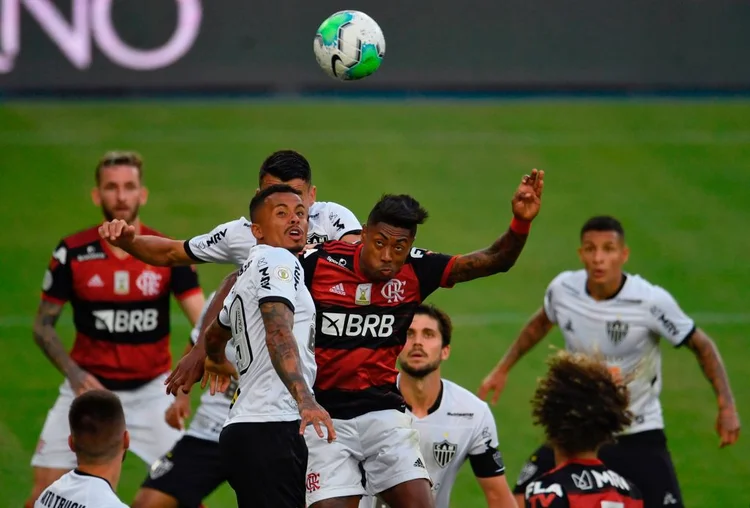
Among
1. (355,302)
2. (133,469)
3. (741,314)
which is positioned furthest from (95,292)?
(741,314)

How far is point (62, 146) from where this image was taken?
75.1 ft

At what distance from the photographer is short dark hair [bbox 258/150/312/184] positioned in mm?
8625

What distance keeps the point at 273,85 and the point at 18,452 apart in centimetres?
1328

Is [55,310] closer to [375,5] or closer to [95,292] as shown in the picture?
[95,292]

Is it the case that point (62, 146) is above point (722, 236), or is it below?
above

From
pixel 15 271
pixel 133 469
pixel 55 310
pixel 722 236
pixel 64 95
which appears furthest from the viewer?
pixel 64 95

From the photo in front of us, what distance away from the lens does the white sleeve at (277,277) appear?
723cm

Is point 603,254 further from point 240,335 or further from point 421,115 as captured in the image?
point 421,115

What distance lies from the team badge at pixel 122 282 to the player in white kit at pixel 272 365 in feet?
10.5

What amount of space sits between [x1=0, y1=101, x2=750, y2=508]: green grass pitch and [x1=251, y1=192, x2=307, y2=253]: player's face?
521 cm

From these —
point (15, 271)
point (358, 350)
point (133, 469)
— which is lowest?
point (133, 469)

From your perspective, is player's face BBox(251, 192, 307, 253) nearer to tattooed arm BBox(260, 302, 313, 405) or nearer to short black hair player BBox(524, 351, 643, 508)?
tattooed arm BBox(260, 302, 313, 405)

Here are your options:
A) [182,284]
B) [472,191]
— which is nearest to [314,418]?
[182,284]

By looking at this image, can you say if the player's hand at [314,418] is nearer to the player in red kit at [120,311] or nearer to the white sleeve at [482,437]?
the white sleeve at [482,437]
